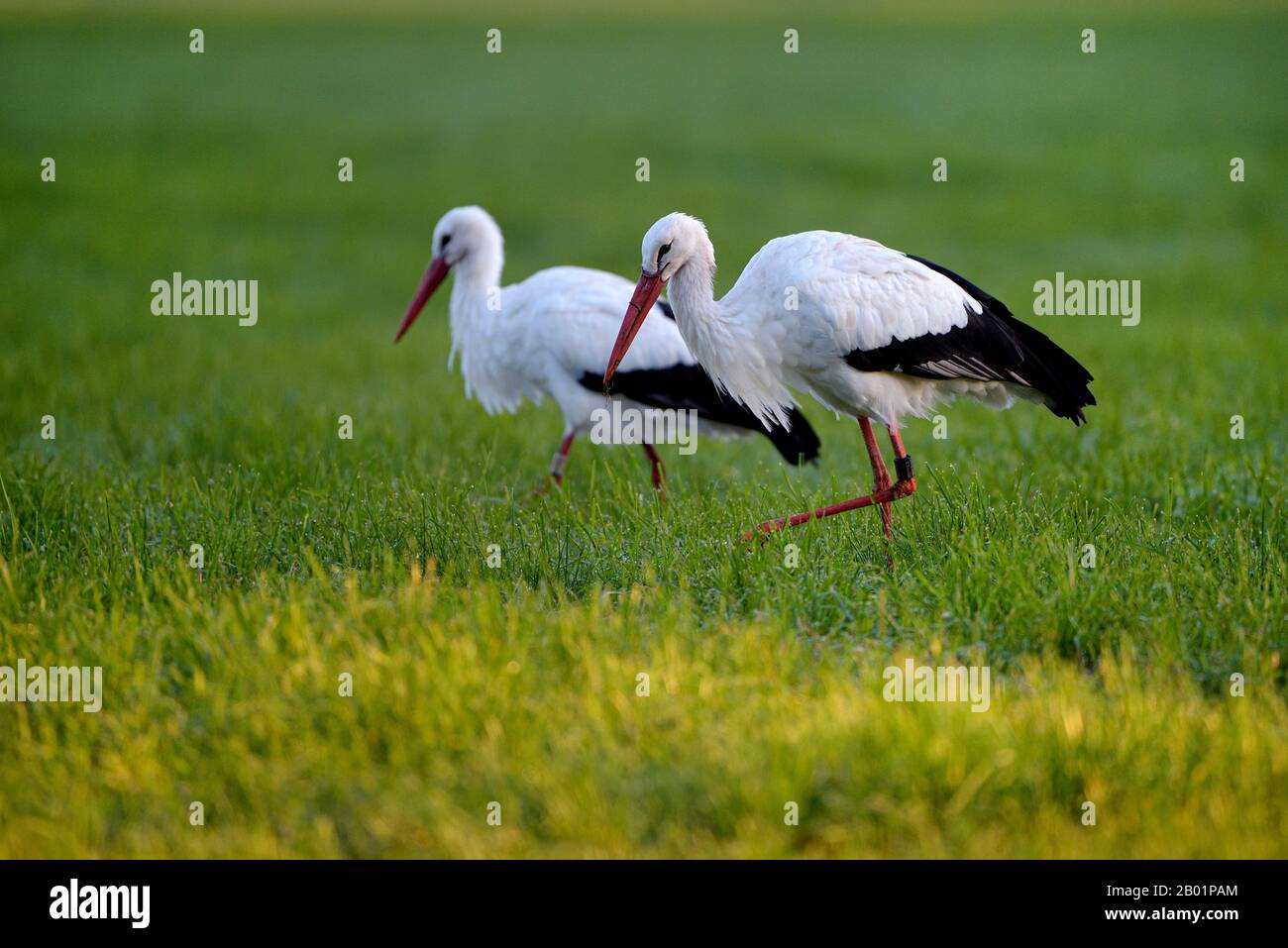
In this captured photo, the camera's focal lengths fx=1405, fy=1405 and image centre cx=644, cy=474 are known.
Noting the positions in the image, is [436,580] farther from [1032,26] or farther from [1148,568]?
[1032,26]

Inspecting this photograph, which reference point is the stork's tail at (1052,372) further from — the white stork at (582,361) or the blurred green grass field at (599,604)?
the white stork at (582,361)

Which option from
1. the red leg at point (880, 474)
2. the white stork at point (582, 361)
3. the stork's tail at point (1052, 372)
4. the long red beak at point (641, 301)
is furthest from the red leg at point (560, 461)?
the stork's tail at point (1052, 372)

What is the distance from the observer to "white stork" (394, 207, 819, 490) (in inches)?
315

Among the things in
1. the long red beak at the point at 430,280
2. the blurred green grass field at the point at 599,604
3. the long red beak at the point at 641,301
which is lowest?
the blurred green grass field at the point at 599,604

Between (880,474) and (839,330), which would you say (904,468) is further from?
(839,330)

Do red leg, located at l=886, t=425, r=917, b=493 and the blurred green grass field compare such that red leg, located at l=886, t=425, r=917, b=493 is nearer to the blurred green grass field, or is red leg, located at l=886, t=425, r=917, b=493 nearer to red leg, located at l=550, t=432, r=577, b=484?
the blurred green grass field

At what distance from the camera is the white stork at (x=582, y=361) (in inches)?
315

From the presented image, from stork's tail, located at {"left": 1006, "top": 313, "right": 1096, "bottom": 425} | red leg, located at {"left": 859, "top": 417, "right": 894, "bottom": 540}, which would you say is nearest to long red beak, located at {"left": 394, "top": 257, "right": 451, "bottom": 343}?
red leg, located at {"left": 859, "top": 417, "right": 894, "bottom": 540}

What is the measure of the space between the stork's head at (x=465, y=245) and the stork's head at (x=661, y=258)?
9.35ft

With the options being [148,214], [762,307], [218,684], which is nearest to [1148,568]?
[762,307]

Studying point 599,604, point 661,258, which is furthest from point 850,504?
point 599,604

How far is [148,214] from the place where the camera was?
20625 millimetres

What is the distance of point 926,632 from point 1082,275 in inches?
480

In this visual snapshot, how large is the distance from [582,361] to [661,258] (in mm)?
1984
